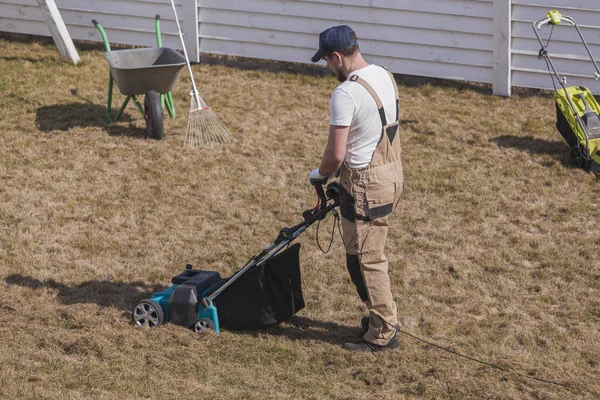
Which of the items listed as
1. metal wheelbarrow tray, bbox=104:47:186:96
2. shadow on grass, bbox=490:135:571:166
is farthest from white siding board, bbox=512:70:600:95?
metal wheelbarrow tray, bbox=104:47:186:96

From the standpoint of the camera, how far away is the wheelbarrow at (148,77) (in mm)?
8438

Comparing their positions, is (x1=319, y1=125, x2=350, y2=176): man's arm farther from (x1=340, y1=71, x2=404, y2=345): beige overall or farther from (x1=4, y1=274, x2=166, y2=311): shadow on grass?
(x1=4, y1=274, x2=166, y2=311): shadow on grass

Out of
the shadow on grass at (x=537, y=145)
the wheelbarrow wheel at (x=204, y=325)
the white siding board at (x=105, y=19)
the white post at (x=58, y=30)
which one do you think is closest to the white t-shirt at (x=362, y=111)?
the wheelbarrow wheel at (x=204, y=325)

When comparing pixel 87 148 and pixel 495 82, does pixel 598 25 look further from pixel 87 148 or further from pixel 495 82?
pixel 87 148

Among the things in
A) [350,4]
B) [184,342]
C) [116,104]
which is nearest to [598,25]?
[350,4]

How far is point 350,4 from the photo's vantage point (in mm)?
10227

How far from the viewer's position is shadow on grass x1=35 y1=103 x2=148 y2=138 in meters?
9.02

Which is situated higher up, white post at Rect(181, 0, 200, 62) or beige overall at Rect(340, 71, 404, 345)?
white post at Rect(181, 0, 200, 62)

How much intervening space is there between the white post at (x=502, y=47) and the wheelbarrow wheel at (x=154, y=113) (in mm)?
3898

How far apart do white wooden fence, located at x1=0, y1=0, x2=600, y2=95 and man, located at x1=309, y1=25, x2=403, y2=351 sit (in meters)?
5.24

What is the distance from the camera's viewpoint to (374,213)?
16.4 feet

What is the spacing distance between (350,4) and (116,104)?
297 cm

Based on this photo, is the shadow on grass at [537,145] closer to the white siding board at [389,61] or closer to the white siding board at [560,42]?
the white siding board at [560,42]

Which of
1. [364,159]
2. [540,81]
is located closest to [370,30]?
[540,81]
